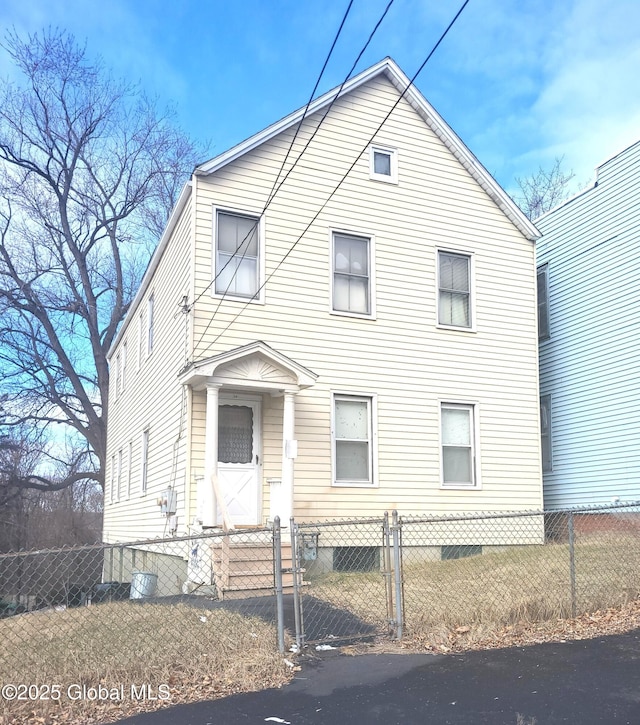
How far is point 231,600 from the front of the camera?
949cm

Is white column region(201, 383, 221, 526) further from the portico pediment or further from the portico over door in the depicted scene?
the portico pediment

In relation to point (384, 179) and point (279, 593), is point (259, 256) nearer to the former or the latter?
point (384, 179)

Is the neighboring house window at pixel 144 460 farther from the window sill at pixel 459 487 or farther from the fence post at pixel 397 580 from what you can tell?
the fence post at pixel 397 580

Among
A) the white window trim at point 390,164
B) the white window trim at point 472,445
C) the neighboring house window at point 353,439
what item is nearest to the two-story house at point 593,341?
the white window trim at point 472,445

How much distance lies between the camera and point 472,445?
14.1m

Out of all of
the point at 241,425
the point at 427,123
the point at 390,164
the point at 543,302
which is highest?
the point at 427,123

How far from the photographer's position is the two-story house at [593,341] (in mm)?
15469

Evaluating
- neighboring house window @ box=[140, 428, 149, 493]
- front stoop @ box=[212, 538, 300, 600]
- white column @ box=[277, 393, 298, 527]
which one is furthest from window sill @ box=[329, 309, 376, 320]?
neighboring house window @ box=[140, 428, 149, 493]

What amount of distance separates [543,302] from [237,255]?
900 centimetres

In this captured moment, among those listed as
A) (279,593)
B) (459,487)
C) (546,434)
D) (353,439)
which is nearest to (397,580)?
(279,593)

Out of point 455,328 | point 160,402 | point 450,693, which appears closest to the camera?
point 450,693

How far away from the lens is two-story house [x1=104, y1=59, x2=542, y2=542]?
1191 centimetres

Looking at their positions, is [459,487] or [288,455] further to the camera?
[459,487]

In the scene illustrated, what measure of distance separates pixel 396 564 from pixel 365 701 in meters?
1.60
